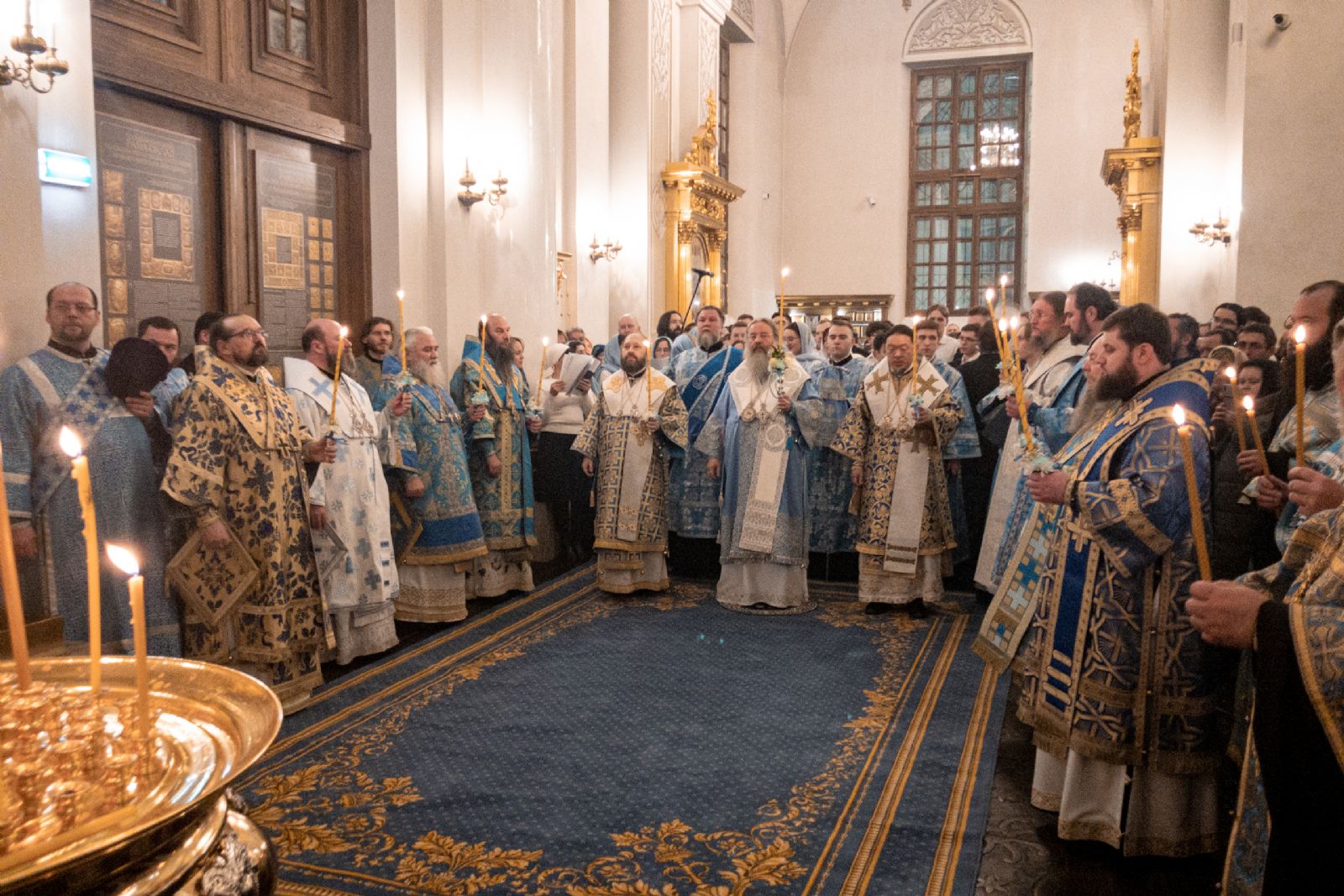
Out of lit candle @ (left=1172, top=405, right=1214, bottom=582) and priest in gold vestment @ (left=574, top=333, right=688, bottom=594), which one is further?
priest in gold vestment @ (left=574, top=333, right=688, bottom=594)

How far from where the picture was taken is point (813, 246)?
18672 mm

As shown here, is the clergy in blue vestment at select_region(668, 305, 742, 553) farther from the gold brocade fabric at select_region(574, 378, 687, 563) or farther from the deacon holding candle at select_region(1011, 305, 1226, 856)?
the deacon holding candle at select_region(1011, 305, 1226, 856)

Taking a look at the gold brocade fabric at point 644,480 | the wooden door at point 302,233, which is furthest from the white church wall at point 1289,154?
the wooden door at point 302,233

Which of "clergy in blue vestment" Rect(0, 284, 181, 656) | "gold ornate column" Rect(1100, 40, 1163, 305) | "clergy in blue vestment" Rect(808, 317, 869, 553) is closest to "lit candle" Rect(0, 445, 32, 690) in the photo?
"clergy in blue vestment" Rect(0, 284, 181, 656)

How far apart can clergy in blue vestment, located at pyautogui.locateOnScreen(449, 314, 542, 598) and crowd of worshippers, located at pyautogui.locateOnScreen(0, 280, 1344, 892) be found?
0.02 metres

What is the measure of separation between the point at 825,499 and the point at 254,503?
3.96 m

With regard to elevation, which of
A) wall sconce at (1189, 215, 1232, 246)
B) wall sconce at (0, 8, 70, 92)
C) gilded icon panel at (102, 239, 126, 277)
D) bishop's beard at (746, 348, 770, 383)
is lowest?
bishop's beard at (746, 348, 770, 383)

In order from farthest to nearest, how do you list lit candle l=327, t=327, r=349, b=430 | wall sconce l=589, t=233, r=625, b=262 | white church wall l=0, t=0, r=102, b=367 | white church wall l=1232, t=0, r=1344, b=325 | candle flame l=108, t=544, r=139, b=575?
wall sconce l=589, t=233, r=625, b=262
white church wall l=1232, t=0, r=1344, b=325
lit candle l=327, t=327, r=349, b=430
white church wall l=0, t=0, r=102, b=367
candle flame l=108, t=544, r=139, b=575

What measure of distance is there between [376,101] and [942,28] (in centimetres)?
1359

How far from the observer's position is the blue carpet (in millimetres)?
3039

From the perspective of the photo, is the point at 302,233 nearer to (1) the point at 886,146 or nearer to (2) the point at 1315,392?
(2) the point at 1315,392

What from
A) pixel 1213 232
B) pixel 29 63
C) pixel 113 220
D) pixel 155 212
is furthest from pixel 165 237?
pixel 1213 232

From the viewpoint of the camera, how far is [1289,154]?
28.1 ft

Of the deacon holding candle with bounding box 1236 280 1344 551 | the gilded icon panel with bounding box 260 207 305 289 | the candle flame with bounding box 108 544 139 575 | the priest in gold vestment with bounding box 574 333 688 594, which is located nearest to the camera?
the candle flame with bounding box 108 544 139 575
